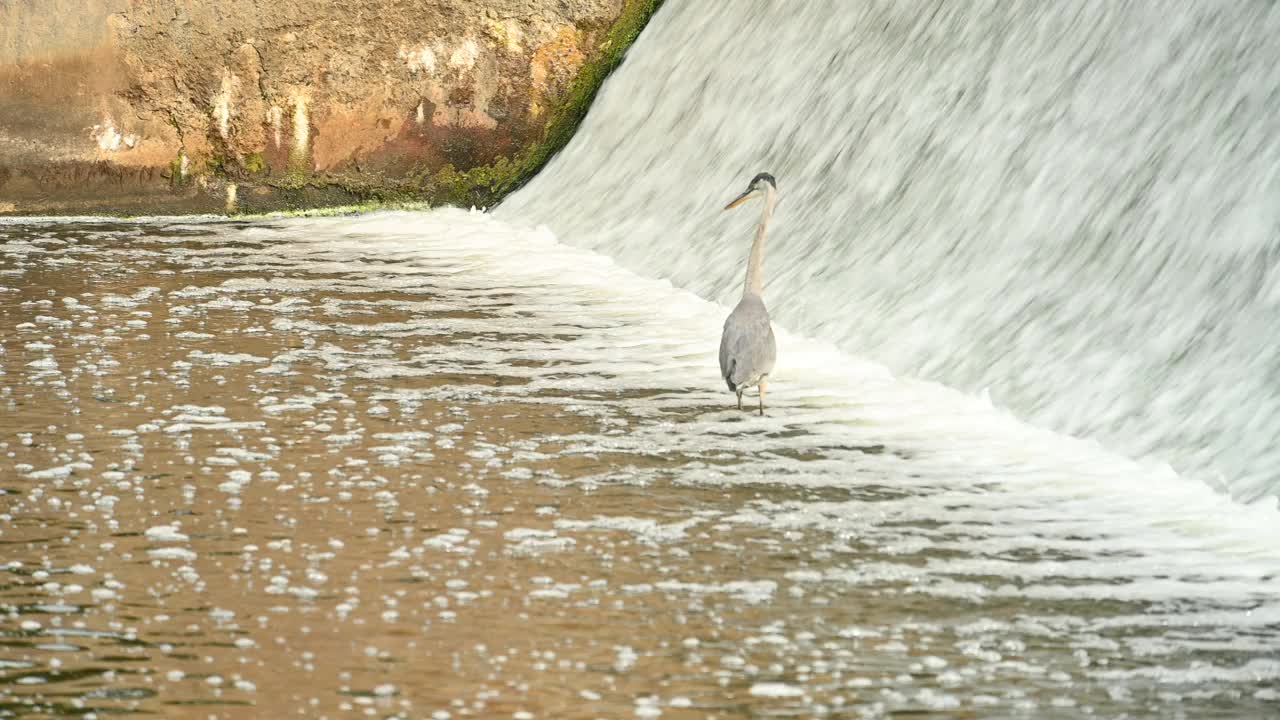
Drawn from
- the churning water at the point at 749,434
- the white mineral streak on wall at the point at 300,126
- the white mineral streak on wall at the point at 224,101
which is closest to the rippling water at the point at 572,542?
the churning water at the point at 749,434

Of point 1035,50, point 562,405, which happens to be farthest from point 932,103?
point 562,405

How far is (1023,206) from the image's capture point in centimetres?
1133

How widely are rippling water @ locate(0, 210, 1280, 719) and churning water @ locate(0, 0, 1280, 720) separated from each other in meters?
0.03

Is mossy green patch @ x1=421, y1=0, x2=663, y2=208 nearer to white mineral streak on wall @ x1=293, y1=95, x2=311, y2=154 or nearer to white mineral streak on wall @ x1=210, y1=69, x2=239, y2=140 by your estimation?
white mineral streak on wall @ x1=293, y1=95, x2=311, y2=154

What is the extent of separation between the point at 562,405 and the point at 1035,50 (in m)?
4.65

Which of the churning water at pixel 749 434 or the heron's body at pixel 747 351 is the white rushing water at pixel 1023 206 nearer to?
the churning water at pixel 749 434

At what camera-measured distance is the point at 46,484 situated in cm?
778

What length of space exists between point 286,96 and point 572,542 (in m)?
13.4

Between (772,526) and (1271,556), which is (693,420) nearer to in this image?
(772,526)

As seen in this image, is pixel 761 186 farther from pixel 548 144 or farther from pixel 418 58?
pixel 418 58

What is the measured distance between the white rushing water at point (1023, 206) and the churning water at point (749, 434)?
0.03 meters

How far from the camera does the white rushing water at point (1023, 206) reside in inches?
355

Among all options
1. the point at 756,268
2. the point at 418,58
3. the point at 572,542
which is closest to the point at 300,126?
the point at 418,58

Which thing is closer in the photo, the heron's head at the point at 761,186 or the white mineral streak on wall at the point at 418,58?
the heron's head at the point at 761,186
